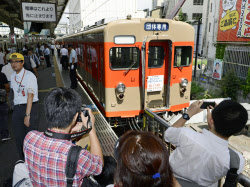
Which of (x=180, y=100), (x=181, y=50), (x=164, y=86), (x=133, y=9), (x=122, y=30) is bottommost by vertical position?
(x=180, y=100)

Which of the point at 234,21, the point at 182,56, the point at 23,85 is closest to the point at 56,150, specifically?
the point at 23,85

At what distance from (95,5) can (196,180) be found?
118ft

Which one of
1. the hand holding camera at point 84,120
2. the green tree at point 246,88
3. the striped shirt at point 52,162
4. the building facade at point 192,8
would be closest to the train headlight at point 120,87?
the hand holding camera at point 84,120

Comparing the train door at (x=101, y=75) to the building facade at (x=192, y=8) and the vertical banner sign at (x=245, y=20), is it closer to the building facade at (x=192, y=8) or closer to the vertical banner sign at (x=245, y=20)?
the vertical banner sign at (x=245, y=20)

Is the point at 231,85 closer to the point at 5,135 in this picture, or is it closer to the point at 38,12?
the point at 38,12

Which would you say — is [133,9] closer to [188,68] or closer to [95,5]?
[95,5]

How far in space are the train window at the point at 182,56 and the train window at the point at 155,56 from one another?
45cm

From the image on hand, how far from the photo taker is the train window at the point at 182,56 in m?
6.14

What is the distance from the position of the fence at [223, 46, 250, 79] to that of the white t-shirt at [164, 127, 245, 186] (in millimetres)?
11453

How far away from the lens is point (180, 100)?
638 cm

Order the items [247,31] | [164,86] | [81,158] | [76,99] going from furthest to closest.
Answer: [247,31] → [164,86] → [76,99] → [81,158]

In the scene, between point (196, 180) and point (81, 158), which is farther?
point (196, 180)

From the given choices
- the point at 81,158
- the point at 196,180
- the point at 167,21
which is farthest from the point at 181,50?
the point at 81,158

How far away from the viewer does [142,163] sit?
115 cm
